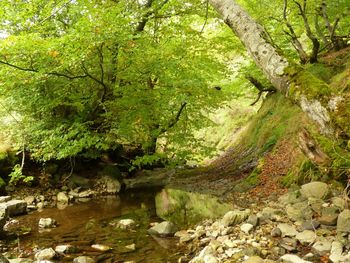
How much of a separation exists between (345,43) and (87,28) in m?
10.4

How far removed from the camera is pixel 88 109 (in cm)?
1392

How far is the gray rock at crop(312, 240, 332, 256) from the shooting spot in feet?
16.9

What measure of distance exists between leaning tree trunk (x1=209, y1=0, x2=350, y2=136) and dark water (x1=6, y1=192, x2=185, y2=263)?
388 centimetres

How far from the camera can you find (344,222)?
17.7 feet

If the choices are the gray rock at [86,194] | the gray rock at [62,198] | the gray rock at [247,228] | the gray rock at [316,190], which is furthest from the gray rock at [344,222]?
the gray rock at [86,194]

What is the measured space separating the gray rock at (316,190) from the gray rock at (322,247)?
4.89ft

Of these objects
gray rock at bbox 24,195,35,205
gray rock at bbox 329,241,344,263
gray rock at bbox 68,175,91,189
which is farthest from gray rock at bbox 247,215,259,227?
gray rock at bbox 68,175,91,189

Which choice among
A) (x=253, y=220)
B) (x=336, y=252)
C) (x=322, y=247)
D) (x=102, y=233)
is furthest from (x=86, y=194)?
(x=336, y=252)

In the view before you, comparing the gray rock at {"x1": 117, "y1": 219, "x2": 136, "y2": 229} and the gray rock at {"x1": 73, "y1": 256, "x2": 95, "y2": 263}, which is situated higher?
the gray rock at {"x1": 117, "y1": 219, "x2": 136, "y2": 229}

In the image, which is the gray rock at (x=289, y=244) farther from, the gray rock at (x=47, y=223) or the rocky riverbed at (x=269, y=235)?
the gray rock at (x=47, y=223)

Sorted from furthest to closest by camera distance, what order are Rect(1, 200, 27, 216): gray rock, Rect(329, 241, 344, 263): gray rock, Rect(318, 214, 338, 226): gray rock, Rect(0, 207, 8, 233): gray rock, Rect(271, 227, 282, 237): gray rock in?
Rect(1, 200, 27, 216): gray rock
Rect(0, 207, 8, 233): gray rock
Rect(271, 227, 282, 237): gray rock
Rect(318, 214, 338, 226): gray rock
Rect(329, 241, 344, 263): gray rock

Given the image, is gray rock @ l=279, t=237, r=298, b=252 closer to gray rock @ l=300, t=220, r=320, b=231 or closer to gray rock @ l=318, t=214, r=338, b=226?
gray rock @ l=300, t=220, r=320, b=231

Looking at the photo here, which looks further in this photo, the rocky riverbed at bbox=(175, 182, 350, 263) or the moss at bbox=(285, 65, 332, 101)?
the rocky riverbed at bbox=(175, 182, 350, 263)

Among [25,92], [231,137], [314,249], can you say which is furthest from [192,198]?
[231,137]
